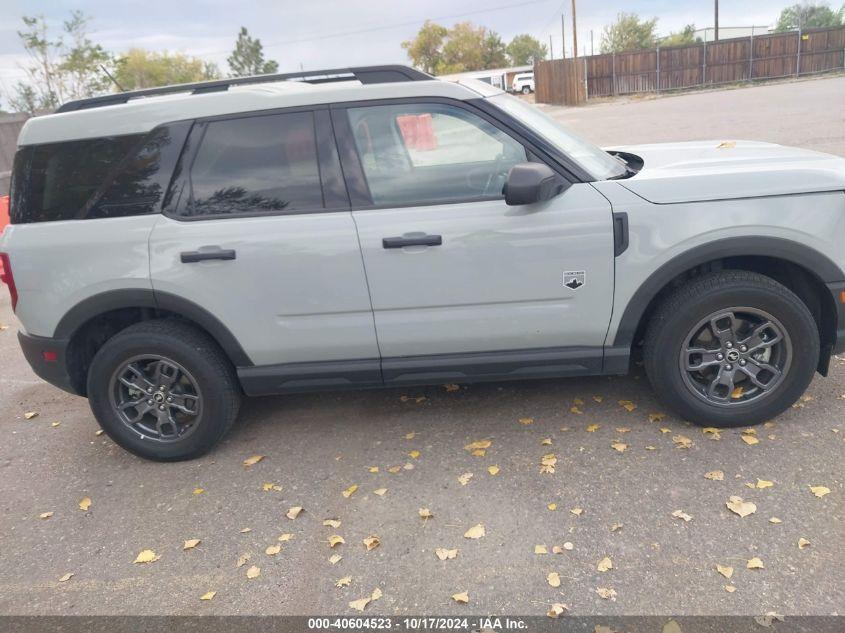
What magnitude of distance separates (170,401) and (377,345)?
4.13ft

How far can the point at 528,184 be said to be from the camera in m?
3.10

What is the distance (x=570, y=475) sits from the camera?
3.30 metres

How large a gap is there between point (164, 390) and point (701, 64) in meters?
37.7

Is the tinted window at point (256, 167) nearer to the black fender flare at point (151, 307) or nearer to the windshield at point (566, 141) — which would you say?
the black fender flare at point (151, 307)

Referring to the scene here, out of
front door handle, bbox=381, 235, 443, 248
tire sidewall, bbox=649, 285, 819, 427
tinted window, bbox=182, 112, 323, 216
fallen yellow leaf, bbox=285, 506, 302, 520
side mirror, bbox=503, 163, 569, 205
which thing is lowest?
fallen yellow leaf, bbox=285, 506, 302, 520

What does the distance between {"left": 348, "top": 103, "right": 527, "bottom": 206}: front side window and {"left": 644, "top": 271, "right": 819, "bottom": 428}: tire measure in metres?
1.15

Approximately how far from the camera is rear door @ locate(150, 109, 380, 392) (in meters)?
3.39

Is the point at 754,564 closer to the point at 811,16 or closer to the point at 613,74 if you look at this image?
the point at 613,74

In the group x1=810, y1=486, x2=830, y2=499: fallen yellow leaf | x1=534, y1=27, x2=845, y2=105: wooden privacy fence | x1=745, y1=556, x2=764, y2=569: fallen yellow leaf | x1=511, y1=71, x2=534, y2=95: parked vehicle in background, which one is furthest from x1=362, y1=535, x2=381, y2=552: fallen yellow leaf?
x1=511, y1=71, x2=534, y2=95: parked vehicle in background

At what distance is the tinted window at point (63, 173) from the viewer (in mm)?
3529

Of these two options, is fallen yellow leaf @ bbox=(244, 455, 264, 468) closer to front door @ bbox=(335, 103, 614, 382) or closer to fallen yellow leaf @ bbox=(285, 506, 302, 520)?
fallen yellow leaf @ bbox=(285, 506, 302, 520)

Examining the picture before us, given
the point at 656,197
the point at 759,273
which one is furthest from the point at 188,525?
the point at 759,273

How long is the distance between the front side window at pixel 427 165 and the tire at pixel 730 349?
115 cm

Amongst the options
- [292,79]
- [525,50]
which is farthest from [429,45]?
[292,79]
